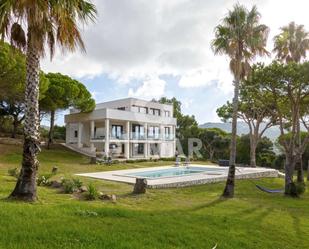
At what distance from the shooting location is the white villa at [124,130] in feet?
111

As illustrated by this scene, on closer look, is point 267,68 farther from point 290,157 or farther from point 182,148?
point 182,148

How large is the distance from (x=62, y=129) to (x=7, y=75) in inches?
896

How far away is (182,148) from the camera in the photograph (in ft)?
156

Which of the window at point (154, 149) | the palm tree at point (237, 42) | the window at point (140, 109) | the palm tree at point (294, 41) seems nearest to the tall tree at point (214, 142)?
the window at point (154, 149)

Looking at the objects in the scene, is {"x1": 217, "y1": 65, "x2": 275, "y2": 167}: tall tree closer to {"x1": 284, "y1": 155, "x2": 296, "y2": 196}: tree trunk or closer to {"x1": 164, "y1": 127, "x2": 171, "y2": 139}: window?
{"x1": 164, "y1": 127, "x2": 171, "y2": 139}: window

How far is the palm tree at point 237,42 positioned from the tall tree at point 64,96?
21601 mm

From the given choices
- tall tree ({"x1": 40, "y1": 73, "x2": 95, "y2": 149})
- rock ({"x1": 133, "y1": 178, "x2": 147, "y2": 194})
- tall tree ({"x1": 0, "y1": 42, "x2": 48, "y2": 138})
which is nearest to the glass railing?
tall tree ({"x1": 40, "y1": 73, "x2": 95, "y2": 149})

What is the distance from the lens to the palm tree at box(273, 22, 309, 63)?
19766 millimetres

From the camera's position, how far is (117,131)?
3694 centimetres

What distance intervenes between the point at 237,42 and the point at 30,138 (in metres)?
9.76

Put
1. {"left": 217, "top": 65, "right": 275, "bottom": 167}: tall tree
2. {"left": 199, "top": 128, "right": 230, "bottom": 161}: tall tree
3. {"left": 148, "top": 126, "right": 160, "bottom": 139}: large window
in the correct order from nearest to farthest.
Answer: {"left": 217, "top": 65, "right": 275, "bottom": 167}: tall tree < {"left": 148, "top": 126, "right": 160, "bottom": 139}: large window < {"left": 199, "top": 128, "right": 230, "bottom": 161}: tall tree

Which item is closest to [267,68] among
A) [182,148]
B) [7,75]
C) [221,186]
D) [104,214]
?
[221,186]

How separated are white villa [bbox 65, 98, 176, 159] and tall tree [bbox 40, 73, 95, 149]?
1557mm

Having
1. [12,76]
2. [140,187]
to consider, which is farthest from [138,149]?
[140,187]
